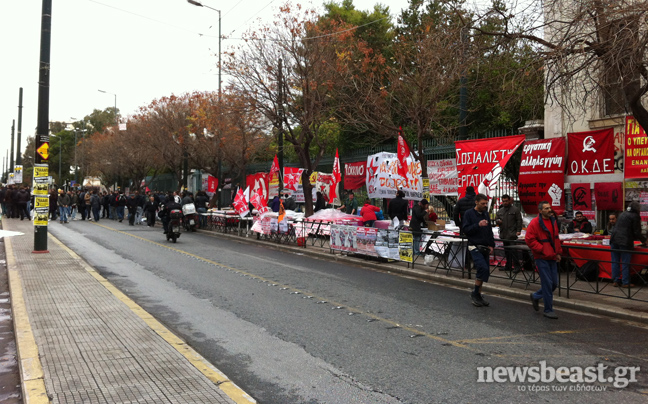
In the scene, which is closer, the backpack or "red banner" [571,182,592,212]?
the backpack

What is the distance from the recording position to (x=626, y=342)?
272 inches

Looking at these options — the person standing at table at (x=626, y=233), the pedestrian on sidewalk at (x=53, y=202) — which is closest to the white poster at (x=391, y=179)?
the person standing at table at (x=626, y=233)

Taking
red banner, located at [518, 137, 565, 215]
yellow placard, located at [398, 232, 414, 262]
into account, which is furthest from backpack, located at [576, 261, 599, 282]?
yellow placard, located at [398, 232, 414, 262]

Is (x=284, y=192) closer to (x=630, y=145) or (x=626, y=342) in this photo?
(x=630, y=145)

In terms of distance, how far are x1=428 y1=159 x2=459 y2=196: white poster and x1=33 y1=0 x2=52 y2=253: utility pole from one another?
1124cm

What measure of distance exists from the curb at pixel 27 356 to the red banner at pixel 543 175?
1165cm

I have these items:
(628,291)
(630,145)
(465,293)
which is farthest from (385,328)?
(630,145)

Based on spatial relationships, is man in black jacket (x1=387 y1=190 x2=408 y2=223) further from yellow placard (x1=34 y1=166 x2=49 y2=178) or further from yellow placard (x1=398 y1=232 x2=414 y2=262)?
yellow placard (x1=34 y1=166 x2=49 y2=178)

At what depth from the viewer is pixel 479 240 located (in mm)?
9148

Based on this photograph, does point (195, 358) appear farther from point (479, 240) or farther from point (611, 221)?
point (611, 221)

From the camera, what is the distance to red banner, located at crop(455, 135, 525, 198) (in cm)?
1285

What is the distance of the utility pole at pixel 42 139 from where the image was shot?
45.5ft

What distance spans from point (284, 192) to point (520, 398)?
20.8 metres

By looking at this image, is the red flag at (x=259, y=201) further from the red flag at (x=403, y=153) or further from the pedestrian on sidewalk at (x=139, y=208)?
the pedestrian on sidewalk at (x=139, y=208)
